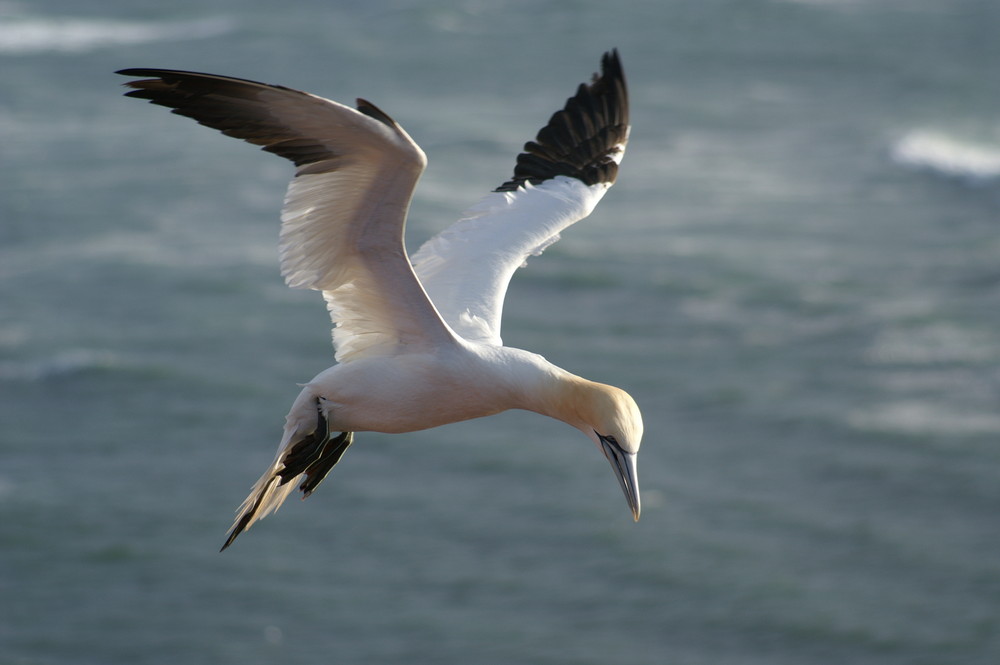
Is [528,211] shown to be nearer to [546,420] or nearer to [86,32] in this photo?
[546,420]

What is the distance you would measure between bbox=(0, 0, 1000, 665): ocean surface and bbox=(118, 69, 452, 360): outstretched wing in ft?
63.6

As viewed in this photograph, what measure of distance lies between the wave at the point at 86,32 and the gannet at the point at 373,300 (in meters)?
48.5

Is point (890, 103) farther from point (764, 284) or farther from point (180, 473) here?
point (180, 473)

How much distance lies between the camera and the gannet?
Answer: 6992mm

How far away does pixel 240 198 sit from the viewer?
137ft

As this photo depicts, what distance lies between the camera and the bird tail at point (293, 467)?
27.3 ft

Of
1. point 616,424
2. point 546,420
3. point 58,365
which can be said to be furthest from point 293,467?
point 58,365

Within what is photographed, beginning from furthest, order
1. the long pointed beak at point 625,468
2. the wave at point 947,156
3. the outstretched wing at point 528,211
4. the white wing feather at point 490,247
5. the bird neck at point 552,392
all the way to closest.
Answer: the wave at point 947,156 → the outstretched wing at point 528,211 → the white wing feather at point 490,247 → the bird neck at point 552,392 → the long pointed beak at point 625,468

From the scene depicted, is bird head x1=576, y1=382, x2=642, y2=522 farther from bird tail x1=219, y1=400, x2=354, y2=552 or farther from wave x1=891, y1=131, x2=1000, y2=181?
wave x1=891, y1=131, x2=1000, y2=181

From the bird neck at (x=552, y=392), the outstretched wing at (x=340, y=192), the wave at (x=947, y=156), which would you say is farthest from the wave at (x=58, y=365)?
the bird neck at (x=552, y=392)

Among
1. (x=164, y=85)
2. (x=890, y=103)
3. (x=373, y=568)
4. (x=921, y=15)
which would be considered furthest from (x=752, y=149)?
(x=164, y=85)

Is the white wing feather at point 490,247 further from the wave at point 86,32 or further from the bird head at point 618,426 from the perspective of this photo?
the wave at point 86,32

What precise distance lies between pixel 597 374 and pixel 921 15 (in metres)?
33.5

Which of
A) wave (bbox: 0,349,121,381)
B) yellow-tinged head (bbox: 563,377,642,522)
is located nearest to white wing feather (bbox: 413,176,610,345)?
yellow-tinged head (bbox: 563,377,642,522)
